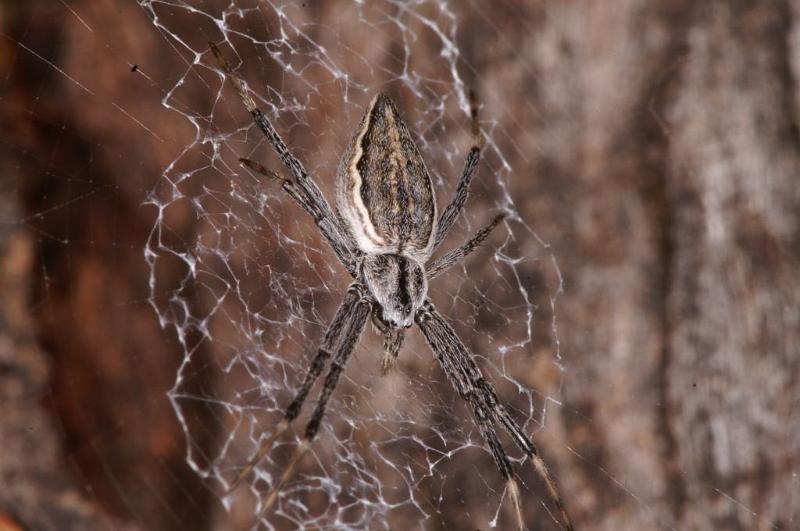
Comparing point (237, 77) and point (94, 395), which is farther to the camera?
point (94, 395)

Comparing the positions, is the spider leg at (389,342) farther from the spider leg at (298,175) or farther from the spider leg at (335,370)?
the spider leg at (298,175)

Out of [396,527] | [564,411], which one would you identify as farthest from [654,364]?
[396,527]

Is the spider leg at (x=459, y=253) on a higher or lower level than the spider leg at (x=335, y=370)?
higher

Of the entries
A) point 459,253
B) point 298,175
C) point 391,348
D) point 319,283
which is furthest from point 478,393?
point 298,175

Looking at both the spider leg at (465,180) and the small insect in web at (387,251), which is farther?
the spider leg at (465,180)

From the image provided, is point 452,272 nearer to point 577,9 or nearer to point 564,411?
point 564,411

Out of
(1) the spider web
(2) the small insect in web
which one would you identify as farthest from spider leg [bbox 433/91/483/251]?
(1) the spider web

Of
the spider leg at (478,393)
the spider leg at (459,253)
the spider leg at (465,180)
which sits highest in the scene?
the spider leg at (465,180)

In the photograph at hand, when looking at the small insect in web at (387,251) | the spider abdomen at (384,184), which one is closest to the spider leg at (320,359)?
the small insect in web at (387,251)
